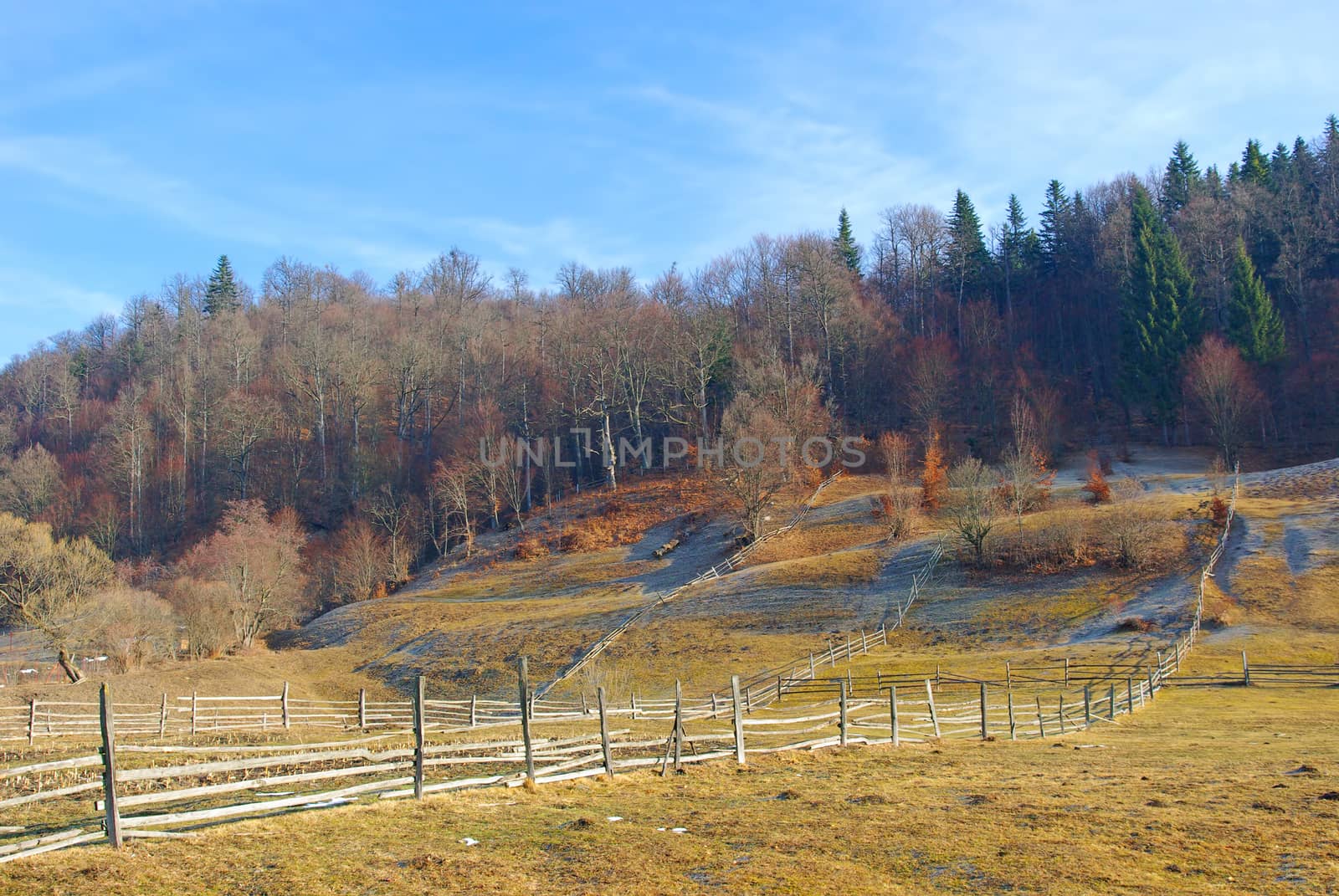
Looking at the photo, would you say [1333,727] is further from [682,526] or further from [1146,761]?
[682,526]

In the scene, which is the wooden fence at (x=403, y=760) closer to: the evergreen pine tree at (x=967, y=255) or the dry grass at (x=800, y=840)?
the dry grass at (x=800, y=840)

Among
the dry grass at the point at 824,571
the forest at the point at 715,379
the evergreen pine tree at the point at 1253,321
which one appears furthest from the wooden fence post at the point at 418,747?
the evergreen pine tree at the point at 1253,321

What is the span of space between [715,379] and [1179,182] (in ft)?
169

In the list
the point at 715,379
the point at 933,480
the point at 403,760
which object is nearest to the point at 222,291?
the point at 715,379

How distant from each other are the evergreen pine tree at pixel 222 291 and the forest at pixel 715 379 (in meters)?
12.2

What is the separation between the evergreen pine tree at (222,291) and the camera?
114125 mm

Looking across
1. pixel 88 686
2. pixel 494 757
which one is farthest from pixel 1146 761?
pixel 88 686

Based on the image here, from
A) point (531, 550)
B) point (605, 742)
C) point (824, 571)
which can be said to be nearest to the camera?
point (605, 742)

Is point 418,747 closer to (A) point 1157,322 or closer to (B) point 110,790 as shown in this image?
(B) point 110,790

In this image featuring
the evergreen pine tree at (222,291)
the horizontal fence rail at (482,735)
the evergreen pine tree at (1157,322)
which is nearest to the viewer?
the horizontal fence rail at (482,735)

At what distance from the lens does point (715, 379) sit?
7950 centimetres

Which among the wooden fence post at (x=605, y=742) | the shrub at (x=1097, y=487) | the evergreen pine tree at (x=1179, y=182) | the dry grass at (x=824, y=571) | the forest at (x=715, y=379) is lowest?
the dry grass at (x=824, y=571)

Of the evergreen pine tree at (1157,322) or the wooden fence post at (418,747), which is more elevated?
the evergreen pine tree at (1157,322)

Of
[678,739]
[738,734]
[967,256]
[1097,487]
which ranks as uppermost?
[967,256]
